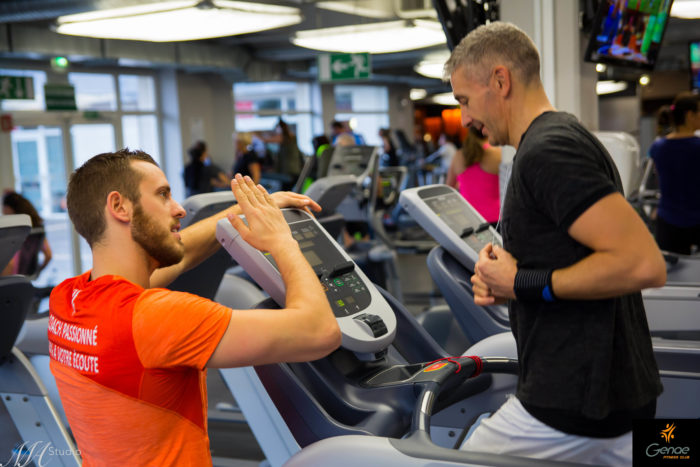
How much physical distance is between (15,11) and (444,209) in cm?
647

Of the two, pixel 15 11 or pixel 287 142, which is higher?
pixel 15 11

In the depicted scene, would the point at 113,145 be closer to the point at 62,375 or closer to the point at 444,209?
the point at 444,209

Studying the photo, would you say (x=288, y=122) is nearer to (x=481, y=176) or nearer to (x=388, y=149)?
(x=388, y=149)

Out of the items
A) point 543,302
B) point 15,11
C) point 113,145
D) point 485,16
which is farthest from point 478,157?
point 113,145

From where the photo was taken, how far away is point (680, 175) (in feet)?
15.2

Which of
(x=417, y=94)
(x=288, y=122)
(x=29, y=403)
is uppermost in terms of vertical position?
(x=417, y=94)

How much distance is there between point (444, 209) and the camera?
2998 mm

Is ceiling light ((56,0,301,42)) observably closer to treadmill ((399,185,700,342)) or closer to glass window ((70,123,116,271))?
glass window ((70,123,116,271))

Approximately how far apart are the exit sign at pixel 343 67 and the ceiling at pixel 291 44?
0.58 meters

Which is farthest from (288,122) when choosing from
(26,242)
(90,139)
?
(26,242)

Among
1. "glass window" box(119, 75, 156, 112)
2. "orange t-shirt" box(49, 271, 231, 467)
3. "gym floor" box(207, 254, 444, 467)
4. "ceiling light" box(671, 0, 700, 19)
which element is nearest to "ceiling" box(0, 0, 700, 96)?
"glass window" box(119, 75, 156, 112)

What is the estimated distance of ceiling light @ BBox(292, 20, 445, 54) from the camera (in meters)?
8.10

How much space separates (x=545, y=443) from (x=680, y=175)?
3.70 metres

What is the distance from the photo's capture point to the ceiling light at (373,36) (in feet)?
26.6
